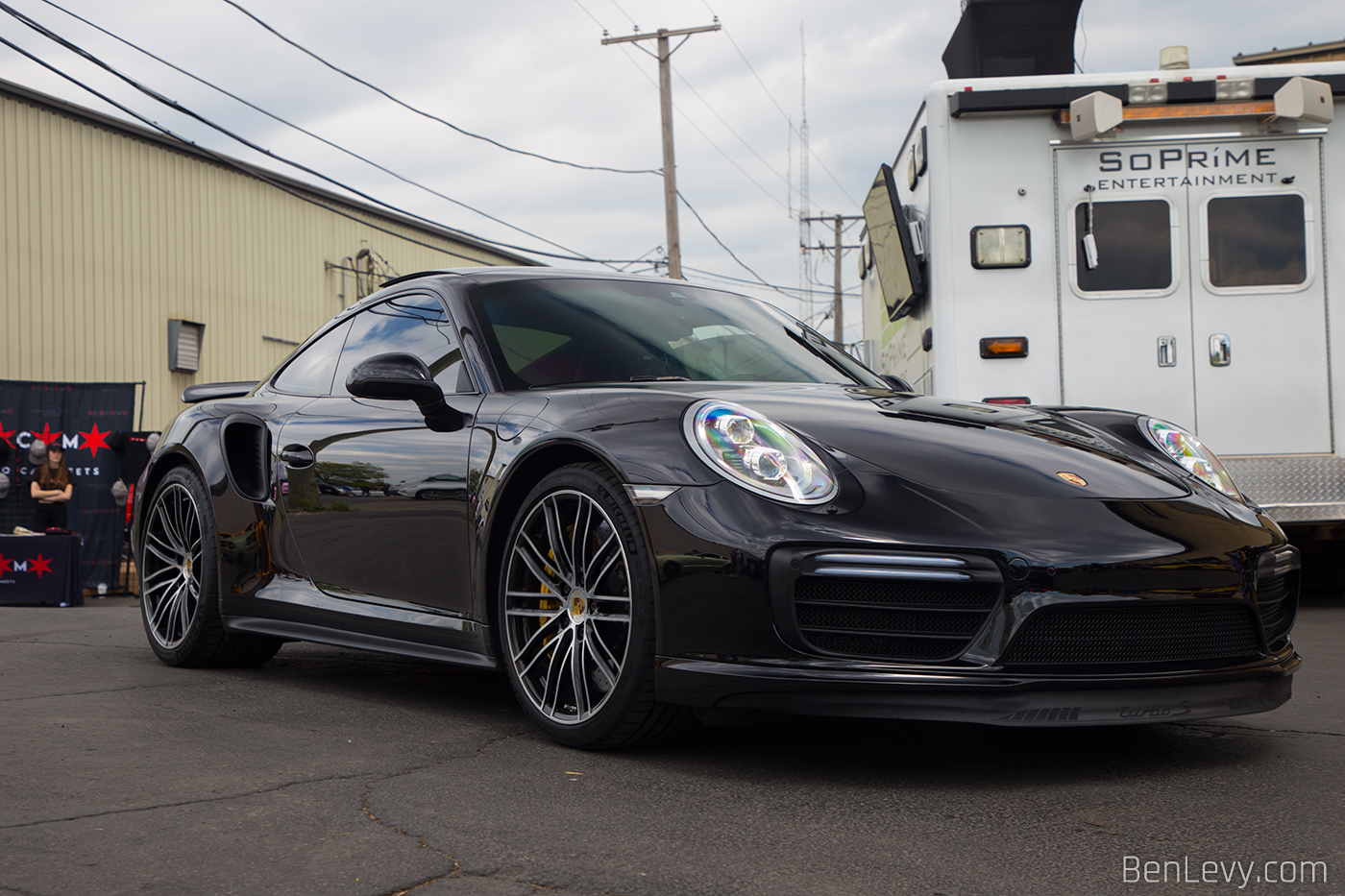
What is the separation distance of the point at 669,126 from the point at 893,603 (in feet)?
77.8

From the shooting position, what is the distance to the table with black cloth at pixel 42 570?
1189cm

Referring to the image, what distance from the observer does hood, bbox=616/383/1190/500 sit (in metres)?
3.28

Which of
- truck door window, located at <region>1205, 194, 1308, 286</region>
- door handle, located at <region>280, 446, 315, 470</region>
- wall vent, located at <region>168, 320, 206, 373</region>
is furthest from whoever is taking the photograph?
wall vent, located at <region>168, 320, 206, 373</region>

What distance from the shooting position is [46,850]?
8.51 feet

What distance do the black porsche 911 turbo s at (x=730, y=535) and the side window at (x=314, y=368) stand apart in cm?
27

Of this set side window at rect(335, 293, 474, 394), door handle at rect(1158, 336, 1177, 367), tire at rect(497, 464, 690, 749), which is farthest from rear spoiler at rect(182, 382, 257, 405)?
door handle at rect(1158, 336, 1177, 367)

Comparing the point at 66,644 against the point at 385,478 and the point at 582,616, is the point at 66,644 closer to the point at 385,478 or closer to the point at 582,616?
the point at 385,478

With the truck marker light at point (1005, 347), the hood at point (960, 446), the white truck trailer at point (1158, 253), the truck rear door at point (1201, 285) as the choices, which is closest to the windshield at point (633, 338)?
the hood at point (960, 446)

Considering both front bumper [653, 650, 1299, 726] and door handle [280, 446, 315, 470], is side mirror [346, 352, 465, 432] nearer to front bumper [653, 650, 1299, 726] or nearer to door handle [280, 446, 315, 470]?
door handle [280, 446, 315, 470]

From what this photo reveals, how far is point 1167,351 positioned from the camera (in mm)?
7238

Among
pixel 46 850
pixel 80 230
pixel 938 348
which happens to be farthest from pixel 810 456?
pixel 80 230

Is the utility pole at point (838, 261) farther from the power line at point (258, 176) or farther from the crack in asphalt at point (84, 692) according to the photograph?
the crack in asphalt at point (84, 692)

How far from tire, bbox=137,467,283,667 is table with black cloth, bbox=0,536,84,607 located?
22.8ft

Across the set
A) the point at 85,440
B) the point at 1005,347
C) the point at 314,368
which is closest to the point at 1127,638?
the point at 314,368
